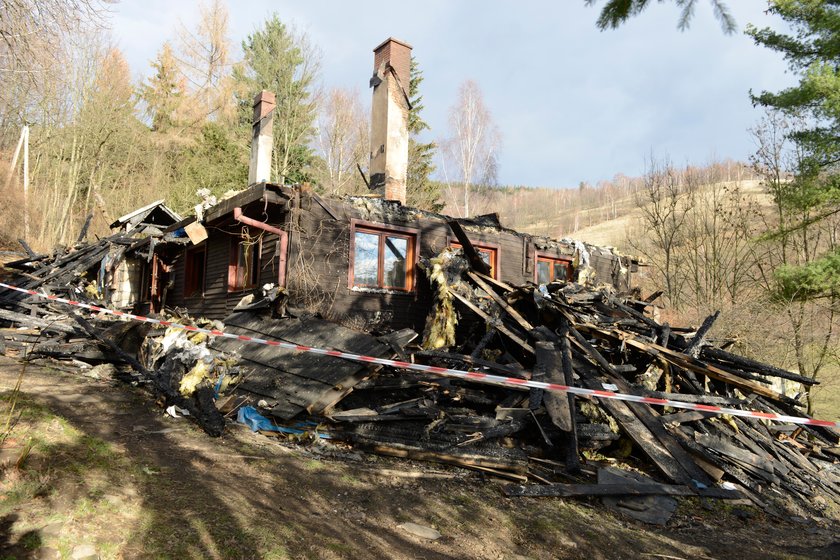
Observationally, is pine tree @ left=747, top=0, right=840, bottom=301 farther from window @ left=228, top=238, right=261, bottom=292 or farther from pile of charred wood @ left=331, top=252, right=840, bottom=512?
window @ left=228, top=238, right=261, bottom=292

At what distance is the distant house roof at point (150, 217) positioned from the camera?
19031 mm

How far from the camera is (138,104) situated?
3141 centimetres

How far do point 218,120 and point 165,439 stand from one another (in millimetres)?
27265

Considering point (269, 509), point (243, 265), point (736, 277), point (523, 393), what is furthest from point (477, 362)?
point (736, 277)

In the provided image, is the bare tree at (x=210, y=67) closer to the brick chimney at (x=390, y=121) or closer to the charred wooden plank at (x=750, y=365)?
the brick chimney at (x=390, y=121)

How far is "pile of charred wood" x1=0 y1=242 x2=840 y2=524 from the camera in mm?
6770

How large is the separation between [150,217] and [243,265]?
9631mm

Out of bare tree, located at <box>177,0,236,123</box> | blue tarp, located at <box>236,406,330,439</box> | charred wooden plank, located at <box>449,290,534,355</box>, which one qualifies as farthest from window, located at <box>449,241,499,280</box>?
bare tree, located at <box>177,0,236,123</box>

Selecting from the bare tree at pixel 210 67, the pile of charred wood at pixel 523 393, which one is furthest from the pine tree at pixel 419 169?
the pile of charred wood at pixel 523 393

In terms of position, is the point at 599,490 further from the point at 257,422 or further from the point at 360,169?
the point at 360,169

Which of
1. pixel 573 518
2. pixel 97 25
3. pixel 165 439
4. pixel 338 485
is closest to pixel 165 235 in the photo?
pixel 97 25

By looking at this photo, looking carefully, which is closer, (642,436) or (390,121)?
(642,436)

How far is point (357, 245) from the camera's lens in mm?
12180

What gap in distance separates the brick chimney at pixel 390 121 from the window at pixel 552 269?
4657 mm
